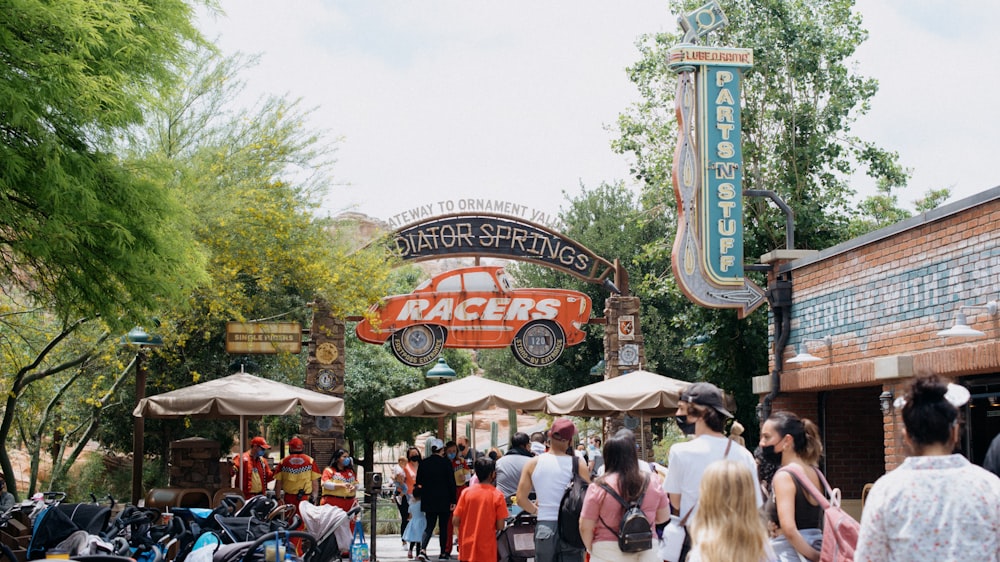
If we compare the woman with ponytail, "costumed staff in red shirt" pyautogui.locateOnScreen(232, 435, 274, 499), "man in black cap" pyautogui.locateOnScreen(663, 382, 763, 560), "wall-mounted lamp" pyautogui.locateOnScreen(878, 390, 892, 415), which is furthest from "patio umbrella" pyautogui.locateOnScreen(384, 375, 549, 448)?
the woman with ponytail

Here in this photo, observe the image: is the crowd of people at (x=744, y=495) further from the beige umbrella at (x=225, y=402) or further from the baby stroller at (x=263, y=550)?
the beige umbrella at (x=225, y=402)

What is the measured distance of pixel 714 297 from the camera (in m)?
17.1

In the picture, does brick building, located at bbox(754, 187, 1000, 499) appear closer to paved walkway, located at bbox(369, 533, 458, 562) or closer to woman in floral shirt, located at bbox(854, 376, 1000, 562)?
woman in floral shirt, located at bbox(854, 376, 1000, 562)

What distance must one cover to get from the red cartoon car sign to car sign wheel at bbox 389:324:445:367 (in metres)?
0.06

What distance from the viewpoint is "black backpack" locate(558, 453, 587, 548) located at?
7988 mm

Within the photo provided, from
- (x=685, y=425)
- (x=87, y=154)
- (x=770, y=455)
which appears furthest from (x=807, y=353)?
(x=87, y=154)

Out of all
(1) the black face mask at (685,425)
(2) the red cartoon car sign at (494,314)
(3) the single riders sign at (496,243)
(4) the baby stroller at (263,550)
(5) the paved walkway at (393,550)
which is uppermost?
(3) the single riders sign at (496,243)

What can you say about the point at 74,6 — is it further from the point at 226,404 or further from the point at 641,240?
the point at 641,240

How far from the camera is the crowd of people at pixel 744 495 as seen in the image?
4086 mm

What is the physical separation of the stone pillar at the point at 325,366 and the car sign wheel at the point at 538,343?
175 inches

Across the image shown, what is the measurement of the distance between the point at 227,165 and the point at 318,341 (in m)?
5.89

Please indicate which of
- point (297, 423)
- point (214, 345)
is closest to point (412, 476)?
point (214, 345)

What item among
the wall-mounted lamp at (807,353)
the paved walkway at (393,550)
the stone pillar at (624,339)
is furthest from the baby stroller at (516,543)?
the stone pillar at (624,339)

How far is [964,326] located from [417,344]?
15.4 metres
